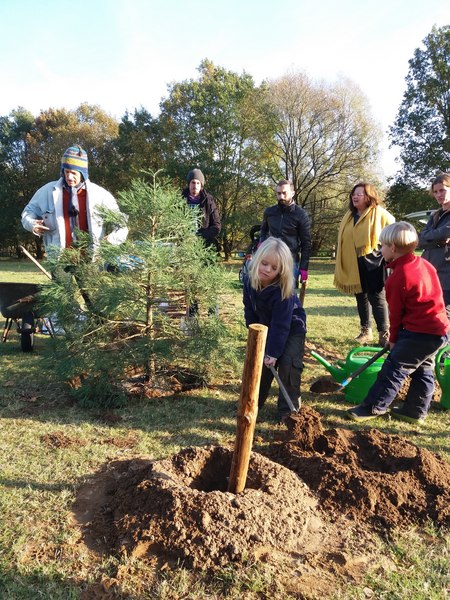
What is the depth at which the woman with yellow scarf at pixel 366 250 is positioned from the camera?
5586 mm

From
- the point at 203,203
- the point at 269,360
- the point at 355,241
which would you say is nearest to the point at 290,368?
the point at 269,360

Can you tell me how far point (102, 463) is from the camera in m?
3.09

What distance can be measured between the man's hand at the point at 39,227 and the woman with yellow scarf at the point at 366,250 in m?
3.72

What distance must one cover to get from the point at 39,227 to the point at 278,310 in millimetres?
3033

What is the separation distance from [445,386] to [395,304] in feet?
3.41

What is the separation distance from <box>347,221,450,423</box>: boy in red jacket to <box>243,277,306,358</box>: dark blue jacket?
2.66ft

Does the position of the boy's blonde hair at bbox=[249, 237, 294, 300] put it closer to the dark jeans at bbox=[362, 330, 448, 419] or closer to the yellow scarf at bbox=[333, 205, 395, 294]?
the dark jeans at bbox=[362, 330, 448, 419]

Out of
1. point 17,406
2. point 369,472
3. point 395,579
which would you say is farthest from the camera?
point 17,406

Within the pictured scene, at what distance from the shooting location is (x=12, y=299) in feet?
18.4

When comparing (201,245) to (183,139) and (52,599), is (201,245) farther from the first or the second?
(183,139)

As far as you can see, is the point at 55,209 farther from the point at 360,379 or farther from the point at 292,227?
the point at 360,379

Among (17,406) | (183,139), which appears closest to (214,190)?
(183,139)

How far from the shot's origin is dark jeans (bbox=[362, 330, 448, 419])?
3688 millimetres

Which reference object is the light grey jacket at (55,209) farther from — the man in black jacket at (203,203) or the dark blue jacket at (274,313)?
the dark blue jacket at (274,313)
